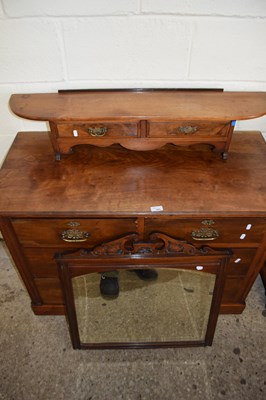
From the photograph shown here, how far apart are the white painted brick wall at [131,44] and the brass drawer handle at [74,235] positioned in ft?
2.42

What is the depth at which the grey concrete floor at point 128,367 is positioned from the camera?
1.48 metres

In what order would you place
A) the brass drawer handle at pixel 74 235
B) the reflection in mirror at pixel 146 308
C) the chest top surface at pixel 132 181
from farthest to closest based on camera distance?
the reflection in mirror at pixel 146 308 < the brass drawer handle at pixel 74 235 < the chest top surface at pixel 132 181

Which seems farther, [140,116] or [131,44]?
[131,44]

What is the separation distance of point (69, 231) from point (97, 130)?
18.2 inches

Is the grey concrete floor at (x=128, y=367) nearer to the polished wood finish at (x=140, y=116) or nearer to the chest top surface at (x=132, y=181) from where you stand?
the chest top surface at (x=132, y=181)

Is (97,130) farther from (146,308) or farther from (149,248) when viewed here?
(146,308)

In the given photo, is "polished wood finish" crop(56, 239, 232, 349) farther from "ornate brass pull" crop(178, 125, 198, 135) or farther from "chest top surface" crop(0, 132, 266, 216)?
"ornate brass pull" crop(178, 125, 198, 135)

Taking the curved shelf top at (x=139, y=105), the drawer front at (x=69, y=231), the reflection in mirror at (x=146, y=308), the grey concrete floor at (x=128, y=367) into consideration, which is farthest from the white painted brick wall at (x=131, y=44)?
the grey concrete floor at (x=128, y=367)

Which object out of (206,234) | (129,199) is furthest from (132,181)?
(206,234)

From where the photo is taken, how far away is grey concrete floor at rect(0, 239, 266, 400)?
1.48 m

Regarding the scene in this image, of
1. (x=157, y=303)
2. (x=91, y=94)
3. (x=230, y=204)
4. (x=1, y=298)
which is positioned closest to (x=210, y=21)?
(x=91, y=94)

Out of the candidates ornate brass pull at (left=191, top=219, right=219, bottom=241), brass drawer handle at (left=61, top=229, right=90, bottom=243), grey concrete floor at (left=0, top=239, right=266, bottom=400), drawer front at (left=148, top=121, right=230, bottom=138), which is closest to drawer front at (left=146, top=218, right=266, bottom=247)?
ornate brass pull at (left=191, top=219, right=219, bottom=241)

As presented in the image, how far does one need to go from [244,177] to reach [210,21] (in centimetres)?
71

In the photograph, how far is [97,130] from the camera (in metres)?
1.32
